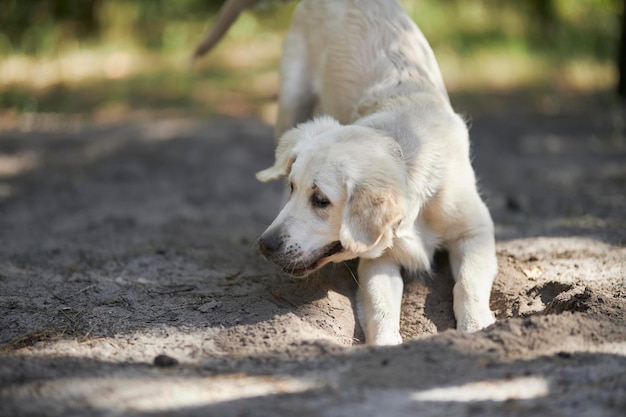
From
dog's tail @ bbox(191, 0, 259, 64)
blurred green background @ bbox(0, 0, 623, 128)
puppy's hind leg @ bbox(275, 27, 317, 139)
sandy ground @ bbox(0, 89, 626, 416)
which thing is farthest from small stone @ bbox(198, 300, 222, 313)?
blurred green background @ bbox(0, 0, 623, 128)

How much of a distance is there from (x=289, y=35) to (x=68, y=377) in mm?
3496

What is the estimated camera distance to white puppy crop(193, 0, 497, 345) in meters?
3.90

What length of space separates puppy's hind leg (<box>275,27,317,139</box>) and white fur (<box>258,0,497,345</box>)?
1.02 feet

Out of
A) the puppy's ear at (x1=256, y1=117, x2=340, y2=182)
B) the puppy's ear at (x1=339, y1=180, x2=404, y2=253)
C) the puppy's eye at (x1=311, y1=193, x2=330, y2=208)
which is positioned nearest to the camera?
the puppy's ear at (x1=339, y1=180, x2=404, y2=253)

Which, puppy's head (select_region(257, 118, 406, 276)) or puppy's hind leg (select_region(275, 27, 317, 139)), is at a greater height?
puppy's hind leg (select_region(275, 27, 317, 139))

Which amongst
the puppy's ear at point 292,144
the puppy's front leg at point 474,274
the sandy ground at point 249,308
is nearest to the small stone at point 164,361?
the sandy ground at point 249,308

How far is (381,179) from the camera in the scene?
12.7 ft

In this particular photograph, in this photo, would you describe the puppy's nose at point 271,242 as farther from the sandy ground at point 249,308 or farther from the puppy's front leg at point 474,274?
the puppy's front leg at point 474,274

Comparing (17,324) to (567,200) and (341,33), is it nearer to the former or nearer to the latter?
(341,33)

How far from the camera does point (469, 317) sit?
4.07 m

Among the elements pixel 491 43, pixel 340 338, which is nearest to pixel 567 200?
pixel 340 338

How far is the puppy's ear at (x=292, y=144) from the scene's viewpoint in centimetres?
432

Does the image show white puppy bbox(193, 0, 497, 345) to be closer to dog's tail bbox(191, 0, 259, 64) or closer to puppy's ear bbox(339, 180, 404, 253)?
puppy's ear bbox(339, 180, 404, 253)

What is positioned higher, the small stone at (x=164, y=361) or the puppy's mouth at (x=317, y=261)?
the puppy's mouth at (x=317, y=261)
